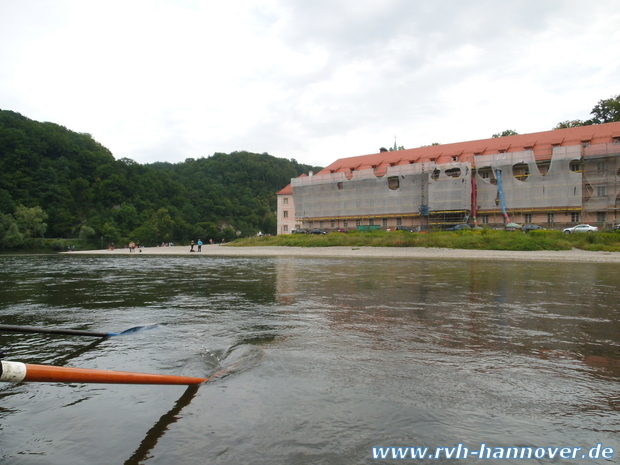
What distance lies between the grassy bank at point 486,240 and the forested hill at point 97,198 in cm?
5567

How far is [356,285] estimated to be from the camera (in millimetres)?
16312

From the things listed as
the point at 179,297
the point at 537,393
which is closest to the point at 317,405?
the point at 537,393

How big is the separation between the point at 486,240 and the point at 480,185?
17.5 meters

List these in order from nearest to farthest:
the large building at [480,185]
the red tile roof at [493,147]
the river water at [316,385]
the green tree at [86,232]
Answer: the river water at [316,385], the large building at [480,185], the red tile roof at [493,147], the green tree at [86,232]

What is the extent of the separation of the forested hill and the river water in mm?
77496

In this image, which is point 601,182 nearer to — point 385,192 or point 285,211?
point 385,192

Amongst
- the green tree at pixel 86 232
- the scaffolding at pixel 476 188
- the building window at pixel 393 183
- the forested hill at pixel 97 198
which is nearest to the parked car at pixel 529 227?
the scaffolding at pixel 476 188

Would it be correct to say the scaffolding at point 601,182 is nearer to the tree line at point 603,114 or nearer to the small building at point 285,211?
the tree line at point 603,114

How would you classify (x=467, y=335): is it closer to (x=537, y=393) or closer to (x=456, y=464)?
(x=537, y=393)

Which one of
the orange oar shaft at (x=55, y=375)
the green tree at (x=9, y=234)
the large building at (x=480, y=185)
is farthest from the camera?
the green tree at (x=9, y=234)

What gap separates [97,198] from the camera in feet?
354

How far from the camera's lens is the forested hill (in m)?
88.9

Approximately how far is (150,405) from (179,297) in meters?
9.01

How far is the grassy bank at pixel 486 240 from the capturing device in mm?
37344
